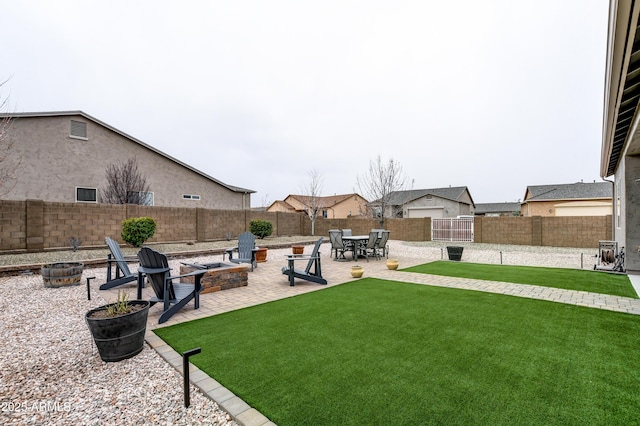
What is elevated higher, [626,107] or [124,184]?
[626,107]

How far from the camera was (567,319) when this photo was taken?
406 centimetres

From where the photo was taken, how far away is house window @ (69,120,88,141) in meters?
13.8

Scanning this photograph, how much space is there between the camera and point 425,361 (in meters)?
2.84

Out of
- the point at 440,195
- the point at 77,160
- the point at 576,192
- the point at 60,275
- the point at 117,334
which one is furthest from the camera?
the point at 440,195

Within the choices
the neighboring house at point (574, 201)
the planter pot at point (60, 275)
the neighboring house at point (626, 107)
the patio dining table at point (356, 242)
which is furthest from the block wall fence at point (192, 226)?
the neighboring house at point (574, 201)

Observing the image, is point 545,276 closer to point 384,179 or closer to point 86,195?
point 384,179

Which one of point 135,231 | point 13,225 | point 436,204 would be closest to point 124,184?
point 135,231

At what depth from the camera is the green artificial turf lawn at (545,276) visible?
6016 mm

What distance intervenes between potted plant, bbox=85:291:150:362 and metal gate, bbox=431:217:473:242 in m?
17.5

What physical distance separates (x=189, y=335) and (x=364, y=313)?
2.44 metres

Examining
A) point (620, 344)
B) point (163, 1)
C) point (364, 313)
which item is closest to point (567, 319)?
point (620, 344)

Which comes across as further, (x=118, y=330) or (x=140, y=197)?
(x=140, y=197)

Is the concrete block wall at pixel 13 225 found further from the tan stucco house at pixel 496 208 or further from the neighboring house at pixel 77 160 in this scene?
the tan stucco house at pixel 496 208

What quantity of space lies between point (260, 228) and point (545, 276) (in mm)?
12830
